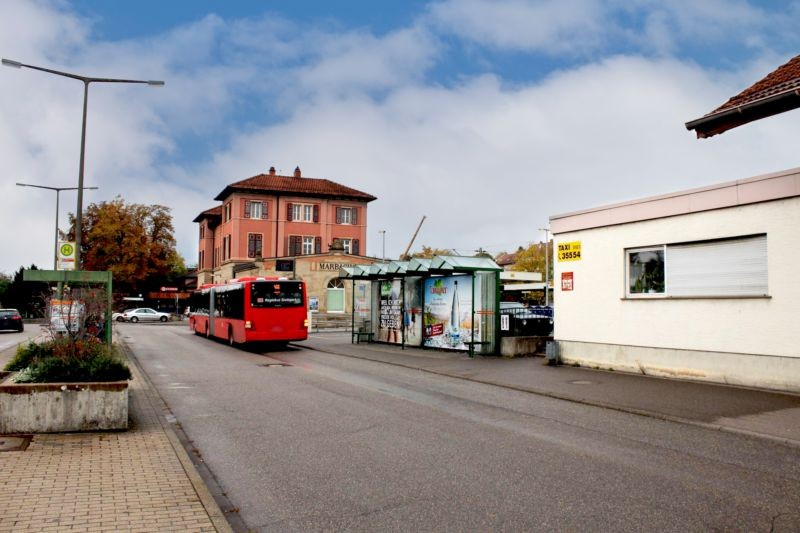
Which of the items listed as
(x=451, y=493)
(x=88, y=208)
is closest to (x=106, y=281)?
(x=451, y=493)

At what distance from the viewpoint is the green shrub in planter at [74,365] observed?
29.2 feet

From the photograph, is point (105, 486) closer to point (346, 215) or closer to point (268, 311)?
point (268, 311)

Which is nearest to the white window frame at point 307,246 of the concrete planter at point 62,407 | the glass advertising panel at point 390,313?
the glass advertising panel at point 390,313

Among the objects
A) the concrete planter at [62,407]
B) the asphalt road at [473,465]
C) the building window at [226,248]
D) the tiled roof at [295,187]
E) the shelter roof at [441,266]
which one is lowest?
the asphalt road at [473,465]

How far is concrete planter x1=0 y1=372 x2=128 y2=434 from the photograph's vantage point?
329 inches

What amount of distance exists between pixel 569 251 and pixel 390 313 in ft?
32.9

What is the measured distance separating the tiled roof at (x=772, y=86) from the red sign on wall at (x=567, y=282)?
6.41 meters

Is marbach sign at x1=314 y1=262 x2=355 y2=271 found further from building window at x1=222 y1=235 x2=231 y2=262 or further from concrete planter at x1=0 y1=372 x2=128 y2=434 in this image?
concrete planter at x1=0 y1=372 x2=128 y2=434

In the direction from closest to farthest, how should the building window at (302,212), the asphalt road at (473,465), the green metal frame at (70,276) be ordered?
the asphalt road at (473,465), the green metal frame at (70,276), the building window at (302,212)

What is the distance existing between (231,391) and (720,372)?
32.2 ft

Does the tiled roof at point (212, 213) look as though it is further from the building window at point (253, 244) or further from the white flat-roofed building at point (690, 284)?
the white flat-roofed building at point (690, 284)

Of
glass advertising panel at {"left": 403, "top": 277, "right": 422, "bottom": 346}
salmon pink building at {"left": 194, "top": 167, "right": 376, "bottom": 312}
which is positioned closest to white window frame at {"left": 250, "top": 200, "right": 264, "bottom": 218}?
salmon pink building at {"left": 194, "top": 167, "right": 376, "bottom": 312}

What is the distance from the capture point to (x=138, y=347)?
2616 cm

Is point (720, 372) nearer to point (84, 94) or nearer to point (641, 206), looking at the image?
point (641, 206)
